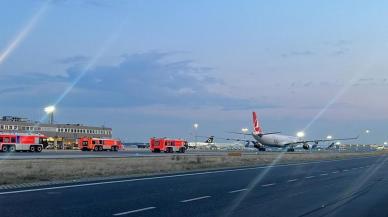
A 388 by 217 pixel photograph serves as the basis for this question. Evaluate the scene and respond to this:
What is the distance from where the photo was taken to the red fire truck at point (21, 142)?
67.8 meters

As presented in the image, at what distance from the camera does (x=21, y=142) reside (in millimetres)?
69938

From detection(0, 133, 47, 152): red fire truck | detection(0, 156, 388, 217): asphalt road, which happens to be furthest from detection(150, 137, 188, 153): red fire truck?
detection(0, 156, 388, 217): asphalt road

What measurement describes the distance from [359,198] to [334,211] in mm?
4345

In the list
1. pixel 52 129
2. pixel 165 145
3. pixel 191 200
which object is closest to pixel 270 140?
pixel 165 145

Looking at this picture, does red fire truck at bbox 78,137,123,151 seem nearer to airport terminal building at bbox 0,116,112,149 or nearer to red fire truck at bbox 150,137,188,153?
red fire truck at bbox 150,137,188,153

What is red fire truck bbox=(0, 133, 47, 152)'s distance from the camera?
6776cm

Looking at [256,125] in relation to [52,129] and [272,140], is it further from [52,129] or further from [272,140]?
[52,129]

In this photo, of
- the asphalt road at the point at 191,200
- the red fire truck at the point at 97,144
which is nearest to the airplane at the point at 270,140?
the red fire truck at the point at 97,144

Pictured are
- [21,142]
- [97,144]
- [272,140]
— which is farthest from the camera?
[272,140]

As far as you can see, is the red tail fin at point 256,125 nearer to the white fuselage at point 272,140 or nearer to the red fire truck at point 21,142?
the white fuselage at point 272,140

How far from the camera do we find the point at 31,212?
1295 cm

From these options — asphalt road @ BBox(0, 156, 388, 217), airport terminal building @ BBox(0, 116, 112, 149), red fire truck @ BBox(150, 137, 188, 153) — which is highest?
airport terminal building @ BBox(0, 116, 112, 149)

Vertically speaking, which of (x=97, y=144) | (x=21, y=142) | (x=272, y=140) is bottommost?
(x=97, y=144)

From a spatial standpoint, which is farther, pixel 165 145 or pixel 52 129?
pixel 52 129
